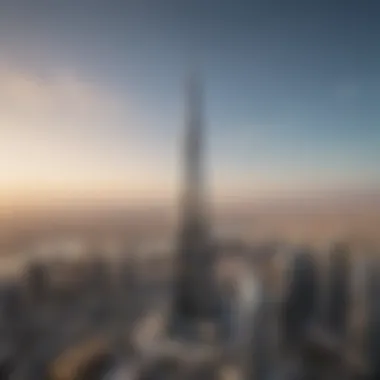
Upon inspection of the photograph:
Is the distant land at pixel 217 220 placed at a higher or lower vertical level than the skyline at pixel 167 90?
lower

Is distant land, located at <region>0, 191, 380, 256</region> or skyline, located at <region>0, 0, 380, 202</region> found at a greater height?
skyline, located at <region>0, 0, 380, 202</region>

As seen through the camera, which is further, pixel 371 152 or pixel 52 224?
pixel 371 152

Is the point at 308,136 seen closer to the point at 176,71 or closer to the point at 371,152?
the point at 371,152

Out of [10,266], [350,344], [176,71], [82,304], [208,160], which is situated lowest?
[350,344]

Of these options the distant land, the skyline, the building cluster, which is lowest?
the building cluster

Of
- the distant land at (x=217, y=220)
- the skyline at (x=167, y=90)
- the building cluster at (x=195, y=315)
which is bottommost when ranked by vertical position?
the building cluster at (x=195, y=315)

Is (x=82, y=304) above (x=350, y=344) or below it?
above

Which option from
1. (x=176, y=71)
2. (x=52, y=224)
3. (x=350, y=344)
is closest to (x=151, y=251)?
(x=52, y=224)
